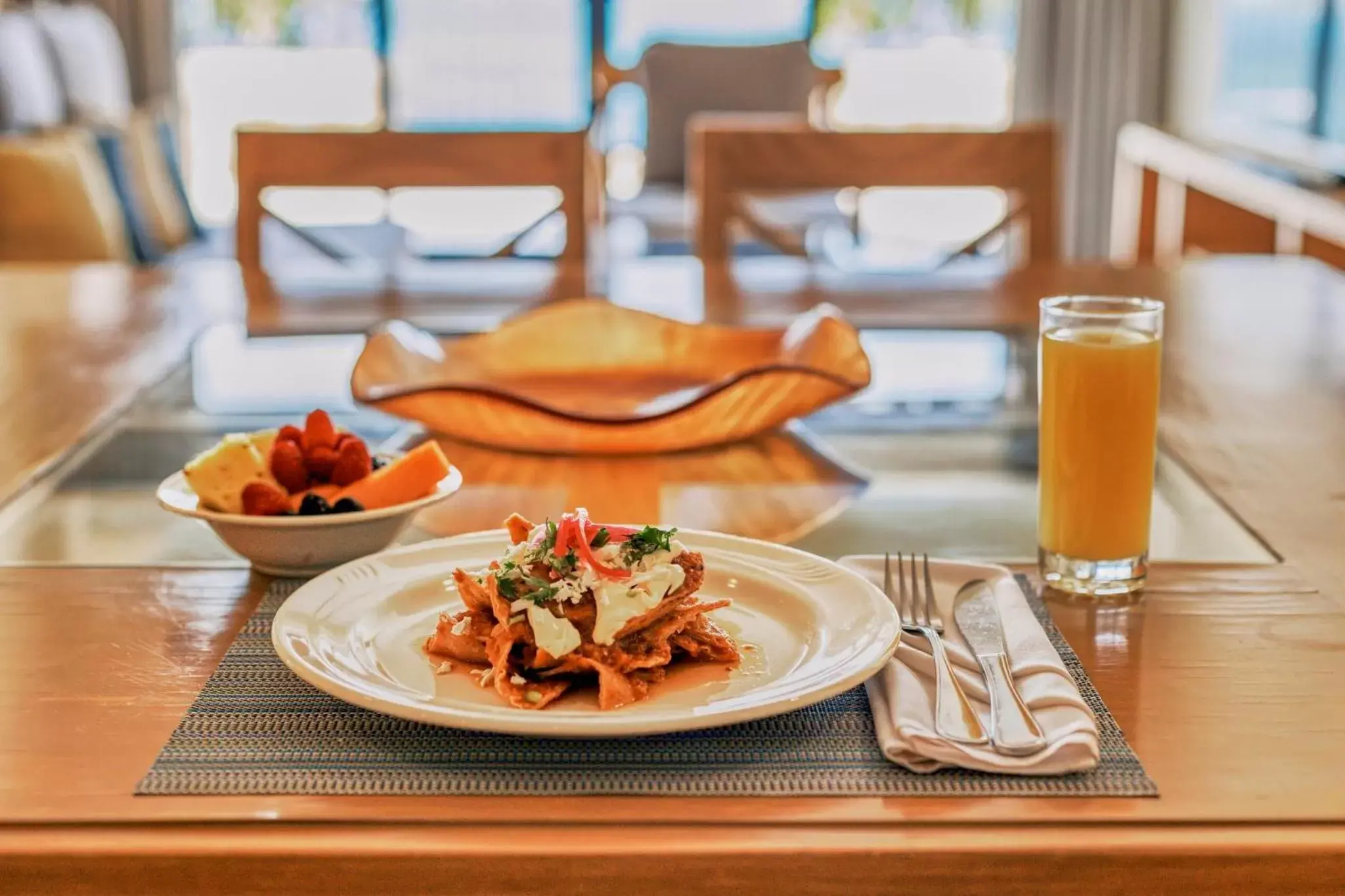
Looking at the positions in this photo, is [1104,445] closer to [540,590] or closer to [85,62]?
[540,590]

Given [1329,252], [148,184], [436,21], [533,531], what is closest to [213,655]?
[533,531]

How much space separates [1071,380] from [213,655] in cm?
49

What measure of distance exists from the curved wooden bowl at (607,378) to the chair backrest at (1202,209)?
70.7 inches

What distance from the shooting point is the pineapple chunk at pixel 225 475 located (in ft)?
2.98

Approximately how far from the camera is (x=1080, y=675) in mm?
764

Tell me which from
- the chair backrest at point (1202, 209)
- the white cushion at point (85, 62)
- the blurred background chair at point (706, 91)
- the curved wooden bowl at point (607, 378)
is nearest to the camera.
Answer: the curved wooden bowl at point (607, 378)

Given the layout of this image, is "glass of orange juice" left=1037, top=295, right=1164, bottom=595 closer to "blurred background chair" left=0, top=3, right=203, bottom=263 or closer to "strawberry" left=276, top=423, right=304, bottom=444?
"strawberry" left=276, top=423, right=304, bottom=444

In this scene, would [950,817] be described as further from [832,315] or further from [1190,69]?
[1190,69]

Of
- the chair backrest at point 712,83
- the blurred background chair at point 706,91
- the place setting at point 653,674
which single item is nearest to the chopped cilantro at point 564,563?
the place setting at point 653,674

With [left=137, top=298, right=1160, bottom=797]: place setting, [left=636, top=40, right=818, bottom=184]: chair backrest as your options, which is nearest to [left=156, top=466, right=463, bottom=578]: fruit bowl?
[left=137, top=298, right=1160, bottom=797]: place setting

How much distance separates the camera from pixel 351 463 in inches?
37.5

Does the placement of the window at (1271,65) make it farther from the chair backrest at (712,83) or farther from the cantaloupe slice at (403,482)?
the cantaloupe slice at (403,482)

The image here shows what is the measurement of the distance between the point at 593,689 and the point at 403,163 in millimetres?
1594

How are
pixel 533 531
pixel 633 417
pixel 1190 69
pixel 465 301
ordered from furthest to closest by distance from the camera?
pixel 1190 69
pixel 465 301
pixel 633 417
pixel 533 531
